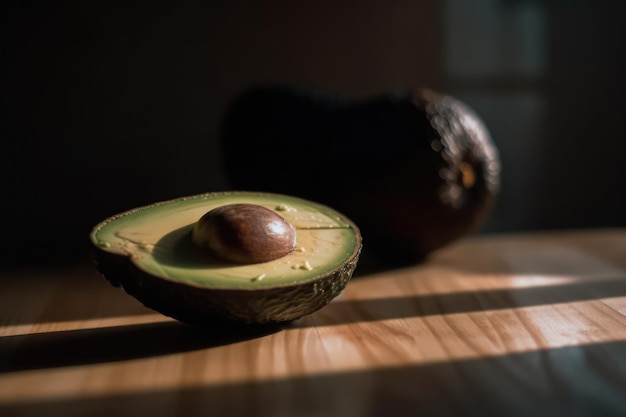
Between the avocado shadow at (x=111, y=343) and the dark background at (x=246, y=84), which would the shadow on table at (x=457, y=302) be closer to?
the avocado shadow at (x=111, y=343)

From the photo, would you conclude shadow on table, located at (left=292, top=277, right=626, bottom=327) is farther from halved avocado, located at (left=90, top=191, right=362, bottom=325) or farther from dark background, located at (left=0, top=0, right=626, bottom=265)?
dark background, located at (left=0, top=0, right=626, bottom=265)

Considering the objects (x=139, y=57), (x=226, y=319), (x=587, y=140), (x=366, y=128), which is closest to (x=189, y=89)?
(x=139, y=57)

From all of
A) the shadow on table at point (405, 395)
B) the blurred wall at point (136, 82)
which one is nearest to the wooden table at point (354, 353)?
the shadow on table at point (405, 395)

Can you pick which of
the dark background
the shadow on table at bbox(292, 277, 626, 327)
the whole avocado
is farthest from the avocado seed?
the dark background

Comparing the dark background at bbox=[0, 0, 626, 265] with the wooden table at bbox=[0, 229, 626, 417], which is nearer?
→ the wooden table at bbox=[0, 229, 626, 417]

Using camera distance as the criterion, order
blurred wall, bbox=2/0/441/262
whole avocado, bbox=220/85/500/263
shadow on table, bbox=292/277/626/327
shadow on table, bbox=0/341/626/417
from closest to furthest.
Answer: shadow on table, bbox=0/341/626/417, shadow on table, bbox=292/277/626/327, whole avocado, bbox=220/85/500/263, blurred wall, bbox=2/0/441/262

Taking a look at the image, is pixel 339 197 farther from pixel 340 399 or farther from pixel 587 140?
pixel 587 140

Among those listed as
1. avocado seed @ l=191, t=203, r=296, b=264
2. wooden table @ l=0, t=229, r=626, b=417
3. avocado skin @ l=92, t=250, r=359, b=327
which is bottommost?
wooden table @ l=0, t=229, r=626, b=417

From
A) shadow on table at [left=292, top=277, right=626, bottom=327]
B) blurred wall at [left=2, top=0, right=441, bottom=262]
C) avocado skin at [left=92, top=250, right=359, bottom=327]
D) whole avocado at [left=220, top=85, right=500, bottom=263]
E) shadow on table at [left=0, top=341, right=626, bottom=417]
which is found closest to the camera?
shadow on table at [left=0, top=341, right=626, bottom=417]
